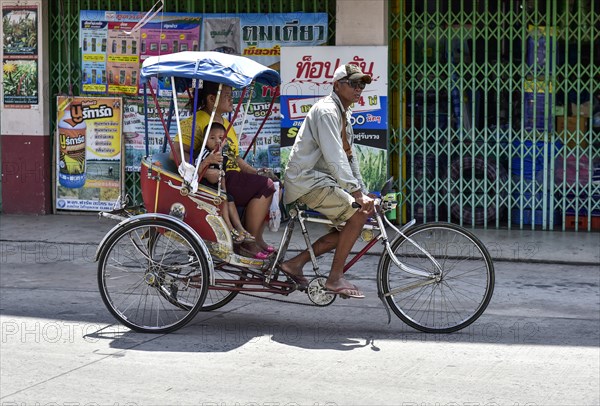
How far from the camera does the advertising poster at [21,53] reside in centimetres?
1266

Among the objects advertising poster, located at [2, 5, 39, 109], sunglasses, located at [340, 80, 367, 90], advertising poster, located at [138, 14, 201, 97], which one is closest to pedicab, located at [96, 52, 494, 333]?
sunglasses, located at [340, 80, 367, 90]

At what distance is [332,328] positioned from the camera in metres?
7.43

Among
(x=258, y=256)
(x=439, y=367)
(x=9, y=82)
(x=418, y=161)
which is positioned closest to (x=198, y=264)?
(x=258, y=256)

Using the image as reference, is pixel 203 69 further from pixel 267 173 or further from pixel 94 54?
pixel 94 54

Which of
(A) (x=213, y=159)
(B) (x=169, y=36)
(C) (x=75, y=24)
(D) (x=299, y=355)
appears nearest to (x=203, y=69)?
(A) (x=213, y=159)

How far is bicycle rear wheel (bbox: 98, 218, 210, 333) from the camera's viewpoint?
7098mm

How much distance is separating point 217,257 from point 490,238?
4.84 m

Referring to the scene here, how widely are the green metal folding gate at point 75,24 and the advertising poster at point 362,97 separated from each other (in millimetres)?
1067

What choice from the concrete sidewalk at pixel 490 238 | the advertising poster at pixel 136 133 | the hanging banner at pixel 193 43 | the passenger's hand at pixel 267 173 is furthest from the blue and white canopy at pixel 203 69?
the advertising poster at pixel 136 133

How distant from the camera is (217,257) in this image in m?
7.30

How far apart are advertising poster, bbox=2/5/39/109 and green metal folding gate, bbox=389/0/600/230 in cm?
448

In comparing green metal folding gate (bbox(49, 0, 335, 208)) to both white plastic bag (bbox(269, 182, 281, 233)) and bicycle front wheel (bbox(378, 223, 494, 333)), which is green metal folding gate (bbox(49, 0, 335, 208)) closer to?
white plastic bag (bbox(269, 182, 281, 233))

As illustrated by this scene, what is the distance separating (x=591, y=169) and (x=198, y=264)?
6.19 metres

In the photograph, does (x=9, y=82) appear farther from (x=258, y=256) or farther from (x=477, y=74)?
(x=258, y=256)
